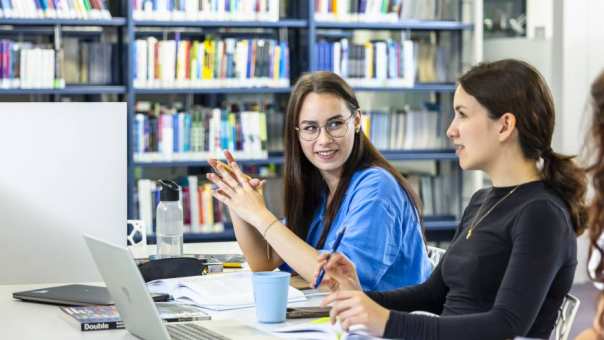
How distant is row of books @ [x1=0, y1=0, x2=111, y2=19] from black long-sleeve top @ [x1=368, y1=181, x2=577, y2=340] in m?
3.36

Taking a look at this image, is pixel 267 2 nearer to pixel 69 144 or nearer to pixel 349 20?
pixel 349 20

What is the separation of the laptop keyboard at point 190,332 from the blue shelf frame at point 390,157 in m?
3.31

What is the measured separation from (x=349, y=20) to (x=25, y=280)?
11.8 feet

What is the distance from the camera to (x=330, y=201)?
8.69 feet

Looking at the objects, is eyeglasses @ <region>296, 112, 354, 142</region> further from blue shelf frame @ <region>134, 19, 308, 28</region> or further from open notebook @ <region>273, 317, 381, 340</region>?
blue shelf frame @ <region>134, 19, 308, 28</region>

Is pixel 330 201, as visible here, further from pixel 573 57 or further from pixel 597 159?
pixel 573 57

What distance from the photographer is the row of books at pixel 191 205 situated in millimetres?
5234

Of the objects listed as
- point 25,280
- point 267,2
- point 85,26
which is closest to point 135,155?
point 85,26

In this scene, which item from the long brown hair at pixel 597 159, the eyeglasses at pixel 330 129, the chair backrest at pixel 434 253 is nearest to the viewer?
the long brown hair at pixel 597 159

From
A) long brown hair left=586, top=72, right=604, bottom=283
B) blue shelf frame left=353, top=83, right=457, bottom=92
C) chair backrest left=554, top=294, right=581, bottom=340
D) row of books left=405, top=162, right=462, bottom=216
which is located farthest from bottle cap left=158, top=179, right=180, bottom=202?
row of books left=405, top=162, right=462, bottom=216

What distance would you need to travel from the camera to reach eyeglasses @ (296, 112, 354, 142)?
8.54 feet

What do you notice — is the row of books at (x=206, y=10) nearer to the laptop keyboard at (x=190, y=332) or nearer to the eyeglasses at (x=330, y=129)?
the eyeglasses at (x=330, y=129)

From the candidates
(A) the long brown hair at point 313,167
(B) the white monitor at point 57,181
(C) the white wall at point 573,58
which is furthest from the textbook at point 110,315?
(C) the white wall at point 573,58

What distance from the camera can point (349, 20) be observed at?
554 cm
